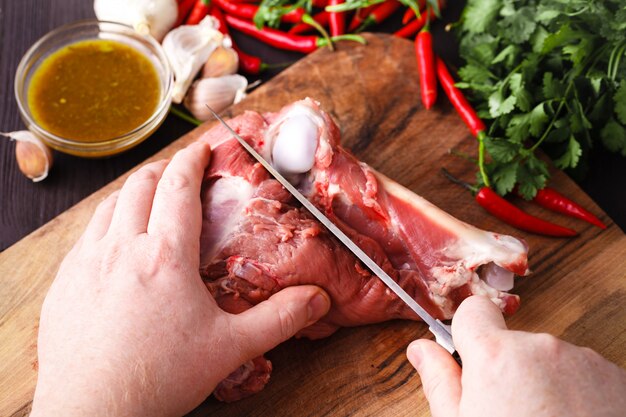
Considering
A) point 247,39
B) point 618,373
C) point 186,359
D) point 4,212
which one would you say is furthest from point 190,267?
point 247,39

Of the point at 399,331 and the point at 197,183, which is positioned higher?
the point at 197,183

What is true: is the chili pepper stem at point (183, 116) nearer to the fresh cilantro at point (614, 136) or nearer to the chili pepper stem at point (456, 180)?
the chili pepper stem at point (456, 180)

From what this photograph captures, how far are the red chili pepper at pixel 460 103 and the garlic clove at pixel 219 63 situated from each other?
123 cm

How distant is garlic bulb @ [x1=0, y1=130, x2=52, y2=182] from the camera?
12.3 feet

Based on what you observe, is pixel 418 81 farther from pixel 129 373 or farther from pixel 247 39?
pixel 129 373

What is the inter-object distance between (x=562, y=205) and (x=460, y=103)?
771mm

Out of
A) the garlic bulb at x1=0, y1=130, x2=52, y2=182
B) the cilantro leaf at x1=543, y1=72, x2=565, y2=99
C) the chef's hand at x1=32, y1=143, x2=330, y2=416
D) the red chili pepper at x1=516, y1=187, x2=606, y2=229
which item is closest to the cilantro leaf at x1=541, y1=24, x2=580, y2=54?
the cilantro leaf at x1=543, y1=72, x2=565, y2=99

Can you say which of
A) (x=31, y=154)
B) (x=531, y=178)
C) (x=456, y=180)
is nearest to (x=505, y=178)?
(x=531, y=178)

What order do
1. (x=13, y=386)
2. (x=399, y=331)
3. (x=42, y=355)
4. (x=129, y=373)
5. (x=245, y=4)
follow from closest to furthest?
(x=129, y=373) < (x=42, y=355) < (x=13, y=386) < (x=399, y=331) < (x=245, y=4)

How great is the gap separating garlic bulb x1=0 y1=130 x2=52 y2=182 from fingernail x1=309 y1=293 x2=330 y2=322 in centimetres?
188

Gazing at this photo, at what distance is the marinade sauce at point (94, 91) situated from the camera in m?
3.75

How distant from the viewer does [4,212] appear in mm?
3820

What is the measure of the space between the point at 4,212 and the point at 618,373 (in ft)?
10.4

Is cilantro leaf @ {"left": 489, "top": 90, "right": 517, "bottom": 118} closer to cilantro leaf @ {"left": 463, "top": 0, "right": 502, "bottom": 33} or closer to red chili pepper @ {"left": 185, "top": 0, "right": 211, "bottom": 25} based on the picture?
cilantro leaf @ {"left": 463, "top": 0, "right": 502, "bottom": 33}
